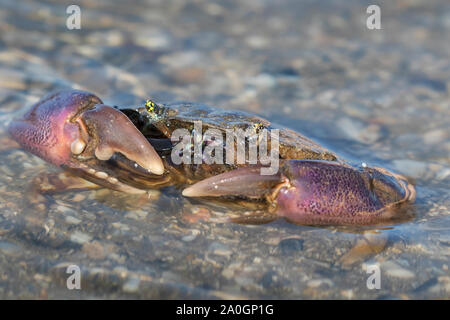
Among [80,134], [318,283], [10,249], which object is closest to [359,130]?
[318,283]

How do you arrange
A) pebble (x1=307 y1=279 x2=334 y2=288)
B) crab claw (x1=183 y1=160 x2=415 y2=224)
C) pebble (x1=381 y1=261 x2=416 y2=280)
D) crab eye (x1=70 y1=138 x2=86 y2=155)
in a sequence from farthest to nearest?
crab eye (x1=70 y1=138 x2=86 y2=155) < crab claw (x1=183 y1=160 x2=415 y2=224) < pebble (x1=381 y1=261 x2=416 y2=280) < pebble (x1=307 y1=279 x2=334 y2=288)

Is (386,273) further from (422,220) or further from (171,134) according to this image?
(171,134)

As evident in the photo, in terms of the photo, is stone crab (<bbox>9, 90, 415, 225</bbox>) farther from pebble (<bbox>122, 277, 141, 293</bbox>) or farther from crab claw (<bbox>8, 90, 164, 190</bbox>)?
pebble (<bbox>122, 277, 141, 293</bbox>)

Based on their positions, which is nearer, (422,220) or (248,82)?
(422,220)

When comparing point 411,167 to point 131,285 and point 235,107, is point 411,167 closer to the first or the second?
point 235,107

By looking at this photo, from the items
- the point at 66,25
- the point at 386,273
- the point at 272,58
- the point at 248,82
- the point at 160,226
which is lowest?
the point at 386,273

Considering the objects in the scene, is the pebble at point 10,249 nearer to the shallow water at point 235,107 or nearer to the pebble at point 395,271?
the shallow water at point 235,107

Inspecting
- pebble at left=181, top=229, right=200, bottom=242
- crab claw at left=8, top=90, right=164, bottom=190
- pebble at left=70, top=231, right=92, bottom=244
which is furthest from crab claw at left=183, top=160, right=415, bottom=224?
pebble at left=70, top=231, right=92, bottom=244
